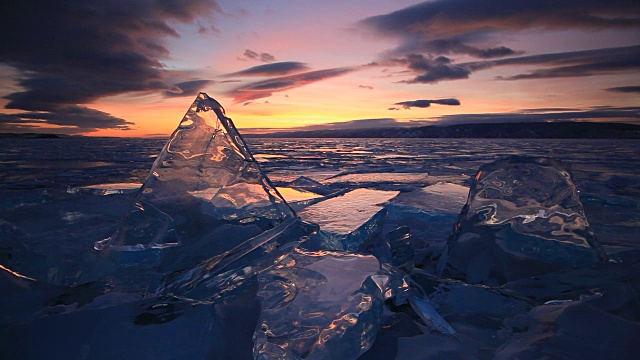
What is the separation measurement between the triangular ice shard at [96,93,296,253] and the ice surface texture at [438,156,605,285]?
1088mm

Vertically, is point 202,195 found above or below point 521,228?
above

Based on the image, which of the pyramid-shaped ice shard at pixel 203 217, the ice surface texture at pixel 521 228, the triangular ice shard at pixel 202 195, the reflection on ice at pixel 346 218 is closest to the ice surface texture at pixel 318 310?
the pyramid-shaped ice shard at pixel 203 217

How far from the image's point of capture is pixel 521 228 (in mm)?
1874

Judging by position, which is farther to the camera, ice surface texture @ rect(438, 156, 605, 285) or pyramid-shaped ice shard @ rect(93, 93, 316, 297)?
ice surface texture @ rect(438, 156, 605, 285)

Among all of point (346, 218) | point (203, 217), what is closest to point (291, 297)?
point (203, 217)

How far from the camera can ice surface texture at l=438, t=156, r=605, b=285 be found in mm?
1798

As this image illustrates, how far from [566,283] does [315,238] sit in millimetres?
1337

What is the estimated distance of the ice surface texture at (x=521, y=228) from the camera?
180 centimetres

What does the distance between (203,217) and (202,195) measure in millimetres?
131

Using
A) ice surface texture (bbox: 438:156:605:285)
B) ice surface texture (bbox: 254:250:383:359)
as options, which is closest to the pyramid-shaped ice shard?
ice surface texture (bbox: 254:250:383:359)

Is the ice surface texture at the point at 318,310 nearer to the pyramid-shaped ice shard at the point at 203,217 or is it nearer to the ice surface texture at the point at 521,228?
the pyramid-shaped ice shard at the point at 203,217

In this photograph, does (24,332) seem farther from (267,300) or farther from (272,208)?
(272,208)

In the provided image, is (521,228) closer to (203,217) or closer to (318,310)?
(318,310)

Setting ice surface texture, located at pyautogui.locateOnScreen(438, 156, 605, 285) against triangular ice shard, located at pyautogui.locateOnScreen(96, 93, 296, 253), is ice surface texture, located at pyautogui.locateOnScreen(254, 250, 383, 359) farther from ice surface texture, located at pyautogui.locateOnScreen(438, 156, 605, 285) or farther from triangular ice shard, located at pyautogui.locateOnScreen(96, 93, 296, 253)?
ice surface texture, located at pyautogui.locateOnScreen(438, 156, 605, 285)
